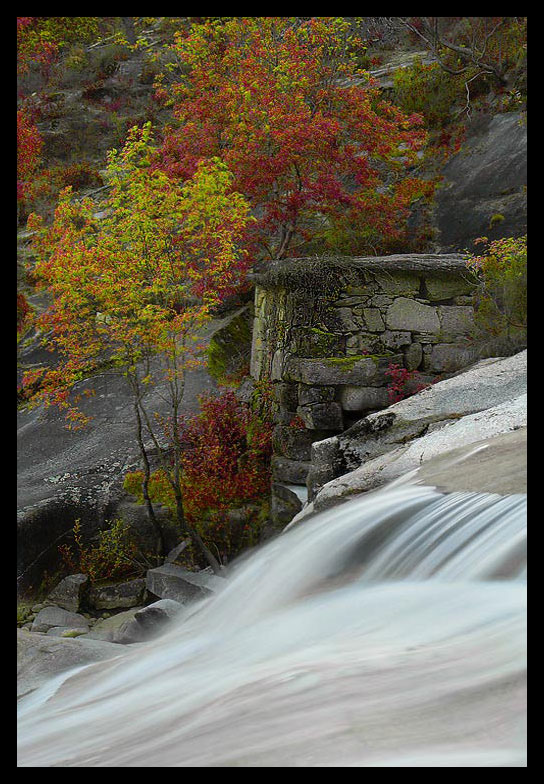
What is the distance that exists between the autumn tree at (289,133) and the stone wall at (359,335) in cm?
231

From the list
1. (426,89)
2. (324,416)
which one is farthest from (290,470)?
(426,89)

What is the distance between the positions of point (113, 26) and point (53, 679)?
14.0 metres

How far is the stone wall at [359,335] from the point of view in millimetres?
6520

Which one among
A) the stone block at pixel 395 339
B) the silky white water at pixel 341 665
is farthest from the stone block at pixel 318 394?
the silky white water at pixel 341 665

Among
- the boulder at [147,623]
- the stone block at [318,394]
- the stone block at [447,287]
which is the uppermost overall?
the stone block at [447,287]

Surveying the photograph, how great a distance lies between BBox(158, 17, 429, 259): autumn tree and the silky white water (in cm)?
606

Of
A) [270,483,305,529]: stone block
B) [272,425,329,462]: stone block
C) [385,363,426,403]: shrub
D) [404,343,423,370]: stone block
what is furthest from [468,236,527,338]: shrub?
[270,483,305,529]: stone block

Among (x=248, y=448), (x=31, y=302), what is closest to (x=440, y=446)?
(x=248, y=448)

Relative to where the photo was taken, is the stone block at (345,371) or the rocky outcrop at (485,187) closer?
the stone block at (345,371)

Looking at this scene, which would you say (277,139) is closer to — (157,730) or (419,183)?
(419,183)

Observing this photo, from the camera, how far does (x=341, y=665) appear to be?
1.93 metres

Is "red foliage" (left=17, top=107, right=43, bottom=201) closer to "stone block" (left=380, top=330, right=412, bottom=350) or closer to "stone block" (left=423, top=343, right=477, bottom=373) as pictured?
"stone block" (left=380, top=330, right=412, bottom=350)

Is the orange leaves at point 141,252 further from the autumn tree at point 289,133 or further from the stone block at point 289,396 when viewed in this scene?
the autumn tree at point 289,133

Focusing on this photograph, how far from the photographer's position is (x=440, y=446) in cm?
379
